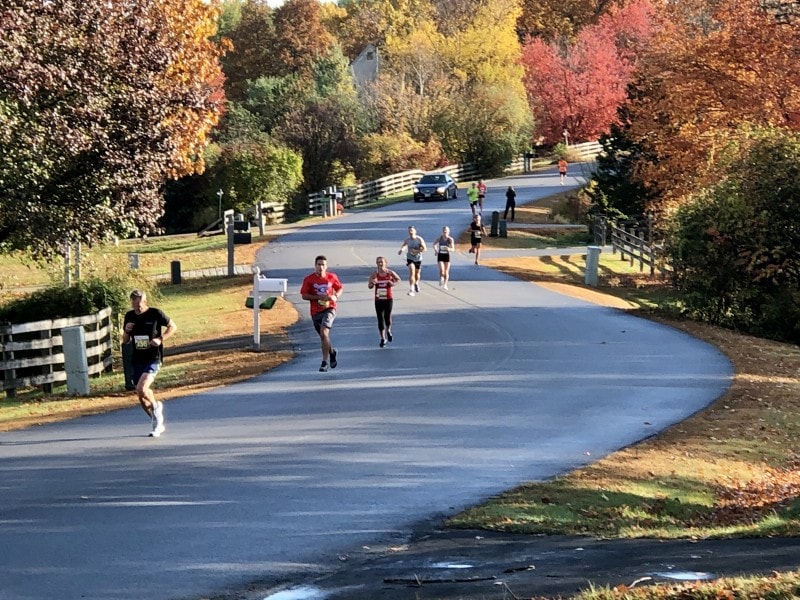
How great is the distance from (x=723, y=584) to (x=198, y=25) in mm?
23104

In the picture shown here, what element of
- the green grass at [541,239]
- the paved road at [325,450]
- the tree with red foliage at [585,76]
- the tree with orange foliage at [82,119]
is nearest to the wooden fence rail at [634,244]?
the green grass at [541,239]

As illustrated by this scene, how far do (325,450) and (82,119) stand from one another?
317 inches

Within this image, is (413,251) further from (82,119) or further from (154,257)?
(154,257)

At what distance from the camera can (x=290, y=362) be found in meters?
20.7

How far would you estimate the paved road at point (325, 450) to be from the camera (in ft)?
27.3

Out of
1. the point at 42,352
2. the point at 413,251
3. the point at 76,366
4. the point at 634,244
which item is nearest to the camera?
the point at 76,366

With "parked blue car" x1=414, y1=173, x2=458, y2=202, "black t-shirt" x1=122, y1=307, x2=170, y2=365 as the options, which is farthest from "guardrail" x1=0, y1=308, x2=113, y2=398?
"parked blue car" x1=414, y1=173, x2=458, y2=202

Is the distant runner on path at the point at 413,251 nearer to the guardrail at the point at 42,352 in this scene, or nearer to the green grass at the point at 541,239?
the guardrail at the point at 42,352

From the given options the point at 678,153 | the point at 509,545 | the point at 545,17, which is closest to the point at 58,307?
the point at 509,545

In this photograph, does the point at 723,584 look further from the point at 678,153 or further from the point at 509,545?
the point at 678,153

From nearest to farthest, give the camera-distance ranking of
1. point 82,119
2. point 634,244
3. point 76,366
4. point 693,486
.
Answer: point 693,486 → point 82,119 → point 76,366 → point 634,244

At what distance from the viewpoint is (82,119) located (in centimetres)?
1769

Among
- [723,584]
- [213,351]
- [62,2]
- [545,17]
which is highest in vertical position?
[545,17]

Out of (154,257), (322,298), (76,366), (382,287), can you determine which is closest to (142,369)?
(76,366)
